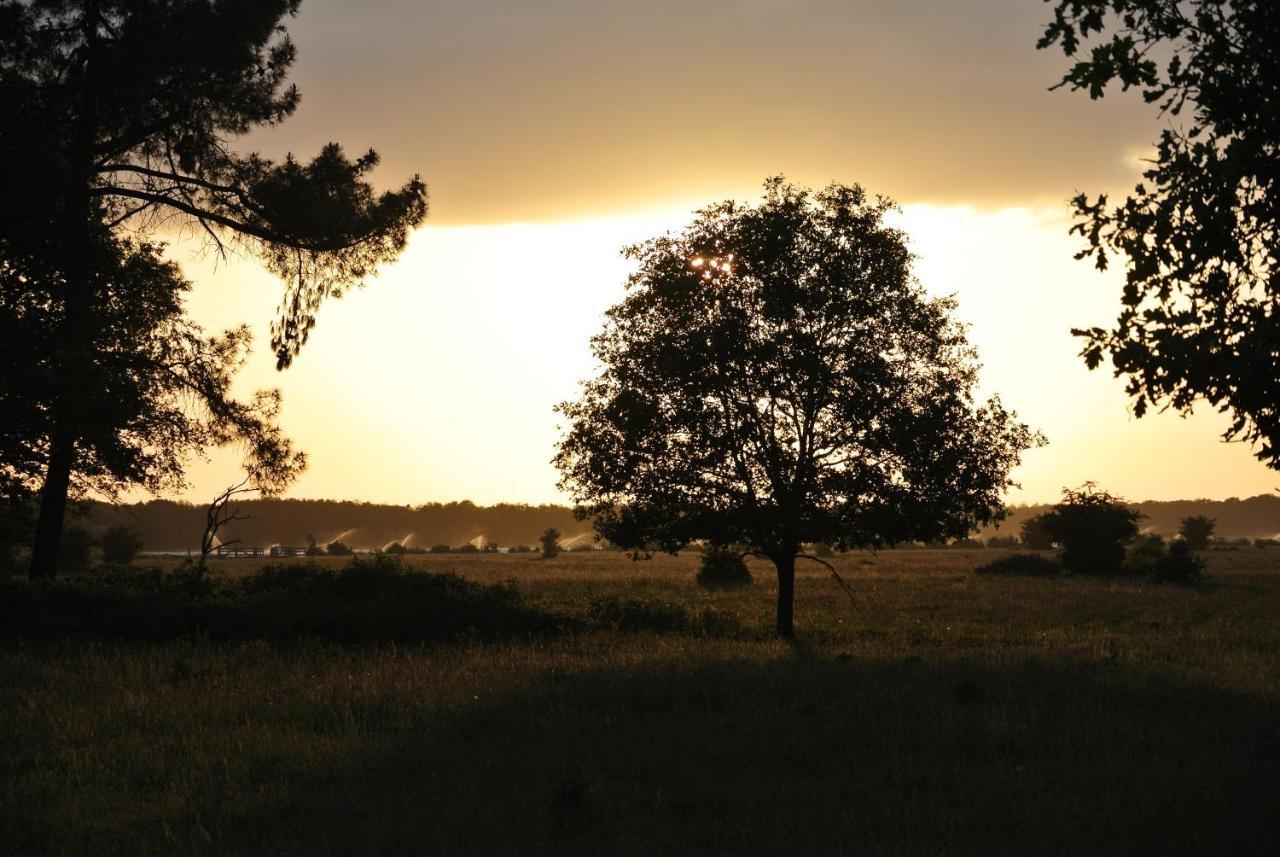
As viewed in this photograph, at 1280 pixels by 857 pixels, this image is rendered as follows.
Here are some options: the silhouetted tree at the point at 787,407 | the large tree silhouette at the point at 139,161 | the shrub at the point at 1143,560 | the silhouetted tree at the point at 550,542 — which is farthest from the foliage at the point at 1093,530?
the silhouetted tree at the point at 550,542

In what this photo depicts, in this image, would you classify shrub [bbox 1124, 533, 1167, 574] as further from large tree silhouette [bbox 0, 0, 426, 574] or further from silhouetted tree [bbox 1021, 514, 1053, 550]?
large tree silhouette [bbox 0, 0, 426, 574]

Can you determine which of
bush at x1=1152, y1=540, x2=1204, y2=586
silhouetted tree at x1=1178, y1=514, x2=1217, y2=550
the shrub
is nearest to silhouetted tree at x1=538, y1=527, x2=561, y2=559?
the shrub

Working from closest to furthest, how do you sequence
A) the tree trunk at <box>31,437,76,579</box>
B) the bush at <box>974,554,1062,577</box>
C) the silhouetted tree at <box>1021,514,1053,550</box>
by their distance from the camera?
1. the tree trunk at <box>31,437,76,579</box>
2. the bush at <box>974,554,1062,577</box>
3. the silhouetted tree at <box>1021,514,1053,550</box>

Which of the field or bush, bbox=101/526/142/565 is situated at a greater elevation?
bush, bbox=101/526/142/565

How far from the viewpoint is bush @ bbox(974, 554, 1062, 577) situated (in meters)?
62.3

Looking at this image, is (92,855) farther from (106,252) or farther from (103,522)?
(103,522)

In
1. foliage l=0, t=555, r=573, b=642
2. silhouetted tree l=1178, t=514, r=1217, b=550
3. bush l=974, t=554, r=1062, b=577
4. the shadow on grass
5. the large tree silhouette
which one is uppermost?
the large tree silhouette

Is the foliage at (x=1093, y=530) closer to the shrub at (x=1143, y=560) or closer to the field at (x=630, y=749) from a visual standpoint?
the shrub at (x=1143, y=560)

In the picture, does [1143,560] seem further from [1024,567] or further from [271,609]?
[271,609]

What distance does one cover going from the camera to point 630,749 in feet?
46.0

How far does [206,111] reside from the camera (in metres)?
31.9

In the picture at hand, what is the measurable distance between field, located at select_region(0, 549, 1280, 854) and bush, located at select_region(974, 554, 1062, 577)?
124 feet

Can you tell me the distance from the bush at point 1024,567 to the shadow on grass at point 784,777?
148 ft

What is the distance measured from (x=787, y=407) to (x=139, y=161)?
19167mm
